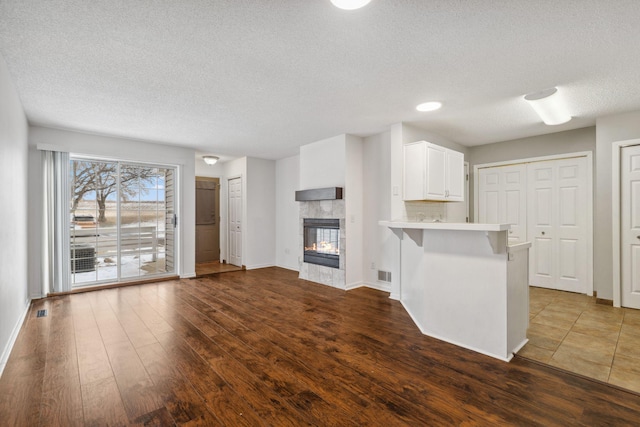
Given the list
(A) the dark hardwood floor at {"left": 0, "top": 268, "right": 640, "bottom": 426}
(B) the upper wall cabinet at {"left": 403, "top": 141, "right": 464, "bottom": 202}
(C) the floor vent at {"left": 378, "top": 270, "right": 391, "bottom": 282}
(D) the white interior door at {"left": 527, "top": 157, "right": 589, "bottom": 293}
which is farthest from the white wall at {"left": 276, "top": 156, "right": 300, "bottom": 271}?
(D) the white interior door at {"left": 527, "top": 157, "right": 589, "bottom": 293}

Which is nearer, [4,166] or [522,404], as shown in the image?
[522,404]

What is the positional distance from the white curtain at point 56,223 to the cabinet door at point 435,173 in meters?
5.25

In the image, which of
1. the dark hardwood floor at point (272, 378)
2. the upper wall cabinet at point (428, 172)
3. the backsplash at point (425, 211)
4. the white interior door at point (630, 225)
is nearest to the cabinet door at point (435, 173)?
the upper wall cabinet at point (428, 172)

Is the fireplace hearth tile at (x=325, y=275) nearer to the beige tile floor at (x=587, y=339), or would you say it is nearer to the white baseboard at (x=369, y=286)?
the white baseboard at (x=369, y=286)

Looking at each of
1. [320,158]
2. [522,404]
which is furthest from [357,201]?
Answer: [522,404]

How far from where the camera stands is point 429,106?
349 cm

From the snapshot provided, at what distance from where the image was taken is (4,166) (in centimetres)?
259

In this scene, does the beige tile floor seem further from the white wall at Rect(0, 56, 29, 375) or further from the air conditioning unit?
the air conditioning unit

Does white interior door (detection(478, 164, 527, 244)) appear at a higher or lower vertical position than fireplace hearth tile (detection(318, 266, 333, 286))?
higher

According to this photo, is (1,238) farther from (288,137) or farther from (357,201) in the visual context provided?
(357,201)

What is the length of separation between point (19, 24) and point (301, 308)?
11.5 ft

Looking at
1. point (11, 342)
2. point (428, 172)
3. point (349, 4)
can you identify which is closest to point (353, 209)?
point (428, 172)

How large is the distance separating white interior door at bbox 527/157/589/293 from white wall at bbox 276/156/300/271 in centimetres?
425

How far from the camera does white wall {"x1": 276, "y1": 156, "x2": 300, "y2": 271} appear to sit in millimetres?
6434
